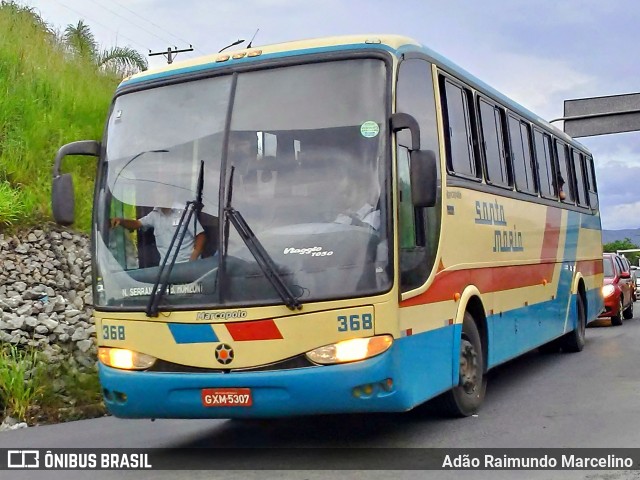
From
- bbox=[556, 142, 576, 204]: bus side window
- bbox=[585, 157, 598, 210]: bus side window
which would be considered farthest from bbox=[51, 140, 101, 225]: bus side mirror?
bbox=[585, 157, 598, 210]: bus side window

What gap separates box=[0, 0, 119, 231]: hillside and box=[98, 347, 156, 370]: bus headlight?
7185 mm

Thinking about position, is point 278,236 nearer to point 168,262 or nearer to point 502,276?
point 168,262

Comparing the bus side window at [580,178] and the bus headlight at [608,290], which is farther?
the bus headlight at [608,290]

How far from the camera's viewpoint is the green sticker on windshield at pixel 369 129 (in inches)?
290

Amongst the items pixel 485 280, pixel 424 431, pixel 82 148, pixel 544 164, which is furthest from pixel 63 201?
pixel 544 164

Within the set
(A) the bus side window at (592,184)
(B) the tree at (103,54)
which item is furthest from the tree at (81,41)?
(A) the bus side window at (592,184)

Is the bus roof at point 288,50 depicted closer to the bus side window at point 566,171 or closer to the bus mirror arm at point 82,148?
the bus mirror arm at point 82,148

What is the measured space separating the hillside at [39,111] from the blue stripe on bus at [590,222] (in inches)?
321

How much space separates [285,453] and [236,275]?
5.39 ft

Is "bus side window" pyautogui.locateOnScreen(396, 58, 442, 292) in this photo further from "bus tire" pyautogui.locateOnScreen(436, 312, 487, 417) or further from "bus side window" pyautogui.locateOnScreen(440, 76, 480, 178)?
"bus tire" pyautogui.locateOnScreen(436, 312, 487, 417)

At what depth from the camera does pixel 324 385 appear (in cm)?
689

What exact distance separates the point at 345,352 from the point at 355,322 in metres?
0.23

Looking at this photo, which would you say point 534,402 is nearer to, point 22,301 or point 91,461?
point 91,461

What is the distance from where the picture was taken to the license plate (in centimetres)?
702
